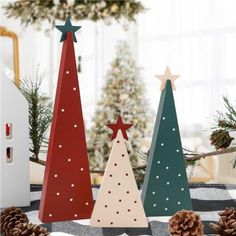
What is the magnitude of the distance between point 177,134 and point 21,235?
0.33 m

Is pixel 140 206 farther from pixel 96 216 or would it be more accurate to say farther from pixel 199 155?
pixel 199 155

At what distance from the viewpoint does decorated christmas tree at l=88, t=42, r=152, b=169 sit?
12.7ft

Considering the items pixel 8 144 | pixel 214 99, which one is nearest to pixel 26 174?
pixel 8 144

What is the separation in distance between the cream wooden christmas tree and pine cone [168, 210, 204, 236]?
0.09 metres

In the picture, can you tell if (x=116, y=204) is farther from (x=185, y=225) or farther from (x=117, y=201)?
(x=185, y=225)

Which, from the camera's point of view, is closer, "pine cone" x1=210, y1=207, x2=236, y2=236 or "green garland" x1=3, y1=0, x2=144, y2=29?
"pine cone" x1=210, y1=207, x2=236, y2=236

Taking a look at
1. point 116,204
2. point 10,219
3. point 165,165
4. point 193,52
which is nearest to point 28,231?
point 10,219

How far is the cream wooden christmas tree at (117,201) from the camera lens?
2.97 ft

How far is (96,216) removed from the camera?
35.6 inches

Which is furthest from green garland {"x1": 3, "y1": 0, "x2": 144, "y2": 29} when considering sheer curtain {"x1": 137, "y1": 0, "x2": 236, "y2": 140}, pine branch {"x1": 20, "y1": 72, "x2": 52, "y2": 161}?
pine branch {"x1": 20, "y1": 72, "x2": 52, "y2": 161}

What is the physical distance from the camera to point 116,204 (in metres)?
0.90

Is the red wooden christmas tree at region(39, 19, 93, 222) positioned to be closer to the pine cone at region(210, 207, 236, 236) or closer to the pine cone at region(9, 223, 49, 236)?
the pine cone at region(9, 223, 49, 236)

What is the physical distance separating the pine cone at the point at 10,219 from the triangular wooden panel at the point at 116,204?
122 mm

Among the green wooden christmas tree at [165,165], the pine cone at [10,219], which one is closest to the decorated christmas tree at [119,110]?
the green wooden christmas tree at [165,165]
